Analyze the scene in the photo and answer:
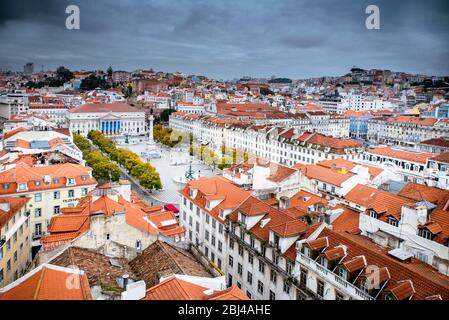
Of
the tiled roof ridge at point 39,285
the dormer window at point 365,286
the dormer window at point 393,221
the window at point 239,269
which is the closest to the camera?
the tiled roof ridge at point 39,285

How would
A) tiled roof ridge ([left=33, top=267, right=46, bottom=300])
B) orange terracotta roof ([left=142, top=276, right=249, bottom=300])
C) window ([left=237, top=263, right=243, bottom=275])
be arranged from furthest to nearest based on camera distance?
window ([left=237, top=263, right=243, bottom=275])
orange terracotta roof ([left=142, top=276, right=249, bottom=300])
tiled roof ridge ([left=33, top=267, right=46, bottom=300])

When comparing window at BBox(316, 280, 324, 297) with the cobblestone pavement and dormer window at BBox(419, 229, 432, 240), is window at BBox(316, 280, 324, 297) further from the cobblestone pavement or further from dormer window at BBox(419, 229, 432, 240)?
the cobblestone pavement

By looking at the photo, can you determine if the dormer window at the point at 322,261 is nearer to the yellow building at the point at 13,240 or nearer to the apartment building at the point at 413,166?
the yellow building at the point at 13,240

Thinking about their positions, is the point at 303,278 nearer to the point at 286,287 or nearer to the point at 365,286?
the point at 286,287

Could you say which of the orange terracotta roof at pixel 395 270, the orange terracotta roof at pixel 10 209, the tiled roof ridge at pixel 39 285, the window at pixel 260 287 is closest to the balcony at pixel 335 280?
the orange terracotta roof at pixel 395 270

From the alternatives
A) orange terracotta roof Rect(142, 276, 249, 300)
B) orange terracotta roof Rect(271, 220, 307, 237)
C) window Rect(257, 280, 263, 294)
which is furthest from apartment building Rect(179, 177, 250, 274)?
orange terracotta roof Rect(142, 276, 249, 300)

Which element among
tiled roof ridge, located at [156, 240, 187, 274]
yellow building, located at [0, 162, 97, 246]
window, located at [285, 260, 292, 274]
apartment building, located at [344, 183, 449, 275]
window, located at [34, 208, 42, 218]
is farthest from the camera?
window, located at [34, 208, 42, 218]
